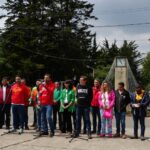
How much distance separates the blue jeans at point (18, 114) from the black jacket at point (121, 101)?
10.6 ft

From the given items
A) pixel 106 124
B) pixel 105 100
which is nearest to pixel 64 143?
pixel 106 124

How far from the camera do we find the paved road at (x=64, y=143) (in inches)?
535

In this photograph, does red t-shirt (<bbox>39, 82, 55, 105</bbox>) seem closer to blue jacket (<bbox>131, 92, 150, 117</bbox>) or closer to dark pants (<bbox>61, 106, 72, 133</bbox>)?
dark pants (<bbox>61, 106, 72, 133</bbox>)

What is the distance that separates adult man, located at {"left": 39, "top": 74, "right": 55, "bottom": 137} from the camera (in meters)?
16.1

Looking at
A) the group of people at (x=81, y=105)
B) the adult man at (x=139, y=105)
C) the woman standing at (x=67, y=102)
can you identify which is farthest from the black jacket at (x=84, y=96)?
the adult man at (x=139, y=105)

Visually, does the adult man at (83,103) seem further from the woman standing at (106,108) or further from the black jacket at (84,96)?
the woman standing at (106,108)

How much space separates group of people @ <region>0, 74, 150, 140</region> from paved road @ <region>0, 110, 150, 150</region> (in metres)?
0.60

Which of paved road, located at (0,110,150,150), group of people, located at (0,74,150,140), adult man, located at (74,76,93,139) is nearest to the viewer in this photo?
paved road, located at (0,110,150,150)

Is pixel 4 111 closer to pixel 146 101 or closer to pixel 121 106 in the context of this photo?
pixel 121 106

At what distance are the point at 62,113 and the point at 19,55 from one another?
146 ft

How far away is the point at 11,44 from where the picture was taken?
62094 mm

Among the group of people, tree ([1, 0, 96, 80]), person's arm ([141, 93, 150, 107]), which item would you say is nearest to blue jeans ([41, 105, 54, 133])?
the group of people

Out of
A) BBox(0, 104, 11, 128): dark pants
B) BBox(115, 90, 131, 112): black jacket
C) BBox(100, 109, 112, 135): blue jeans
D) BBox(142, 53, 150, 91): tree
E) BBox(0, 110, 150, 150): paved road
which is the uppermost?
BBox(142, 53, 150, 91): tree

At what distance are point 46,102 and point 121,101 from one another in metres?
2.44
